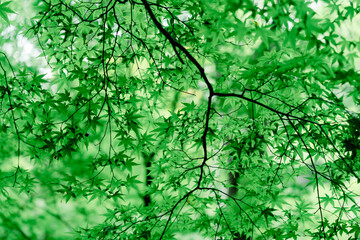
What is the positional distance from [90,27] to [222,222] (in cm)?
174

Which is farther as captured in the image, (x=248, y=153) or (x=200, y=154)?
(x=200, y=154)

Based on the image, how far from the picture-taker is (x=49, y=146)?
166 centimetres

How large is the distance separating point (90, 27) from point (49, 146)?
817mm

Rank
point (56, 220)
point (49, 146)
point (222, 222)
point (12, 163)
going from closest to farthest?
point (49, 146) → point (222, 222) → point (12, 163) → point (56, 220)

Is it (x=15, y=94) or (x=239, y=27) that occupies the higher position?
(x=15, y=94)

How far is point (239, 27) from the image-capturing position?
113cm

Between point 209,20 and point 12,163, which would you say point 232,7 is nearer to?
point 209,20

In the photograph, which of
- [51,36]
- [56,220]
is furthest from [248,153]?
[56,220]

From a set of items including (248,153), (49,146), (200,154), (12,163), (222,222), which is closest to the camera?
(49,146)

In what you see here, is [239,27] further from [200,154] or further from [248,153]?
[200,154]

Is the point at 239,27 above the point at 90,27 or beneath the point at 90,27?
beneath

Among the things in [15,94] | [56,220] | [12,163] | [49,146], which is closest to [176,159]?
[49,146]

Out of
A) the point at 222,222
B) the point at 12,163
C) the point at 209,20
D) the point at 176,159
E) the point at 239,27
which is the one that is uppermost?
the point at 12,163

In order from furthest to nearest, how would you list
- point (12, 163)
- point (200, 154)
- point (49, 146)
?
point (12, 163), point (200, 154), point (49, 146)
